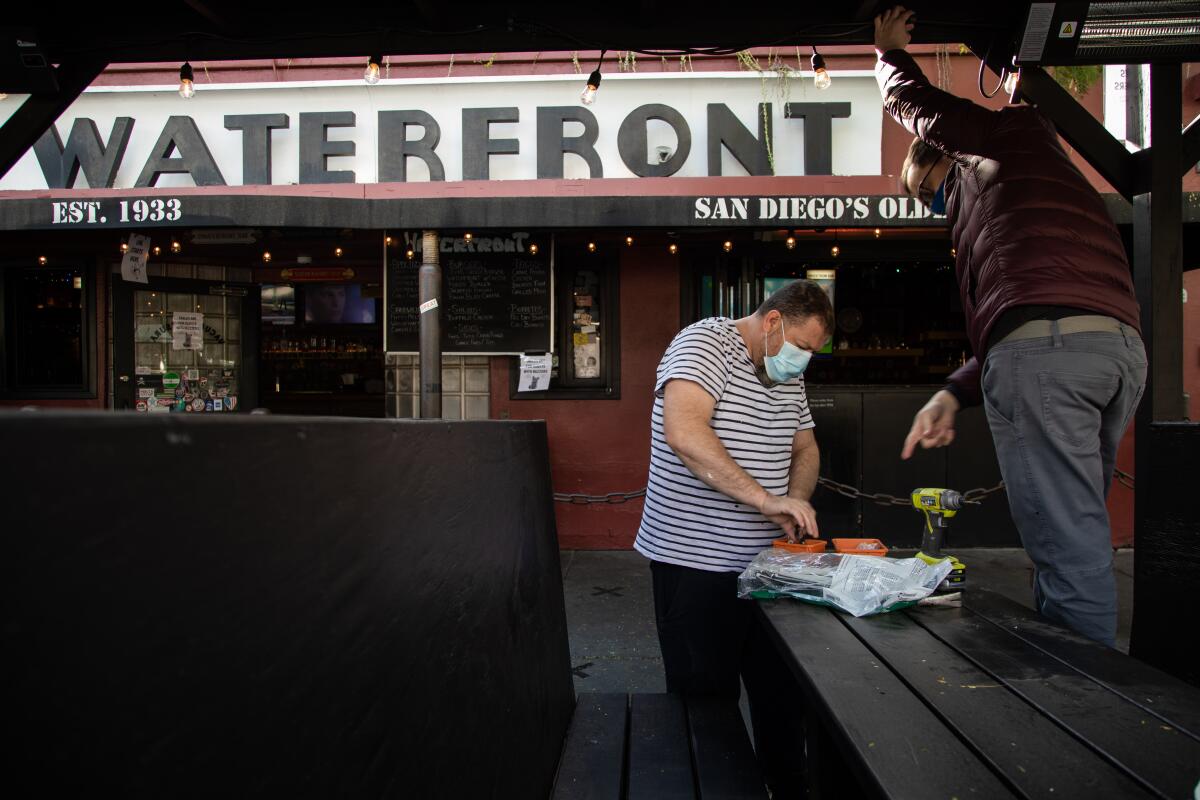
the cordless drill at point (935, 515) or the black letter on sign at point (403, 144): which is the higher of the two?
the black letter on sign at point (403, 144)

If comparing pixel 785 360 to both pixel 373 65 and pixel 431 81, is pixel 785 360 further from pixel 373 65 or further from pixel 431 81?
pixel 431 81

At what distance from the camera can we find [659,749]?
6.79 feet

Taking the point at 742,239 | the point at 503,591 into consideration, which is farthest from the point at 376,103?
the point at 503,591

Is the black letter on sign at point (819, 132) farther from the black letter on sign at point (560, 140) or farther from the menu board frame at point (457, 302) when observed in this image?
the menu board frame at point (457, 302)

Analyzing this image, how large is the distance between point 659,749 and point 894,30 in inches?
108

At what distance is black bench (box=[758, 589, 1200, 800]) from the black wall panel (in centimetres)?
74

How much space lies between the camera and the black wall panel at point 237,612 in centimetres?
51

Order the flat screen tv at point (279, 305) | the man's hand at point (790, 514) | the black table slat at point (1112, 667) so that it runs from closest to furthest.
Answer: the black table slat at point (1112, 667) → the man's hand at point (790, 514) → the flat screen tv at point (279, 305)

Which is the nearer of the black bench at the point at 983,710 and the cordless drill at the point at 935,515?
the black bench at the point at 983,710

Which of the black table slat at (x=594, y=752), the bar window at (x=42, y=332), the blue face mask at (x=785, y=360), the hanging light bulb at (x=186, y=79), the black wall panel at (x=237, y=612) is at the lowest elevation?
the black table slat at (x=594, y=752)

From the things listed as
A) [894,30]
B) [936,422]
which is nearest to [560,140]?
[894,30]

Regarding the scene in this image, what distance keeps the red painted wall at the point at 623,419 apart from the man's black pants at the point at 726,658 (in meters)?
4.31

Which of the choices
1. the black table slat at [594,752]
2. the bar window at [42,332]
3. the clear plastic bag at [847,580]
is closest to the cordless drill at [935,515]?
the clear plastic bag at [847,580]

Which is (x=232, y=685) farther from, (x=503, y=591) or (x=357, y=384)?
(x=357, y=384)
